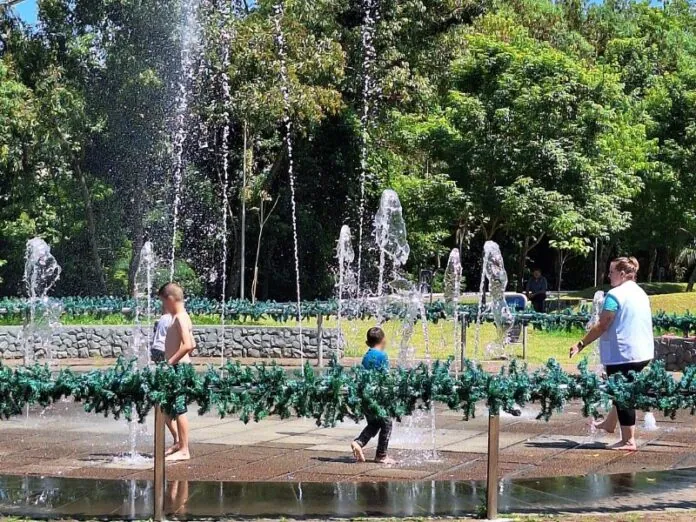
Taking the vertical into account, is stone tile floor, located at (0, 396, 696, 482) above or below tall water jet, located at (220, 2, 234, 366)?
below

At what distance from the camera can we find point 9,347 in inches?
689

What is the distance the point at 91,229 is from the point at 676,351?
18266 mm

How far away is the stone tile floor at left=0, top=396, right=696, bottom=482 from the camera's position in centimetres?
820

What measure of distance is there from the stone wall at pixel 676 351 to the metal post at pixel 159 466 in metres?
11.4

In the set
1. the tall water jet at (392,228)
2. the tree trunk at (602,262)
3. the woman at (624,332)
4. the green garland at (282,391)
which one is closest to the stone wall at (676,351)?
the woman at (624,332)

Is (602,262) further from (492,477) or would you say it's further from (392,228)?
(492,477)

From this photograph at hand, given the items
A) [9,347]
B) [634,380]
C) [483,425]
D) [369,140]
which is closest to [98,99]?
[369,140]

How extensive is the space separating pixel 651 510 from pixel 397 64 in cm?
2719

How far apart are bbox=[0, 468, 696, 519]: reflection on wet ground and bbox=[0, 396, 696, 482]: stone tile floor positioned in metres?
0.30

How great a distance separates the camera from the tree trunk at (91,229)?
2906 centimetres

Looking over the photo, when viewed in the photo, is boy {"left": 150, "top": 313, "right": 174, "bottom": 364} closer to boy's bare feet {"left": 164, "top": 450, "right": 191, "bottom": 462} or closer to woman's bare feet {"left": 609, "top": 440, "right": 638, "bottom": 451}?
boy's bare feet {"left": 164, "top": 450, "right": 191, "bottom": 462}

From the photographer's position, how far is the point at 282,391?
6.79 meters

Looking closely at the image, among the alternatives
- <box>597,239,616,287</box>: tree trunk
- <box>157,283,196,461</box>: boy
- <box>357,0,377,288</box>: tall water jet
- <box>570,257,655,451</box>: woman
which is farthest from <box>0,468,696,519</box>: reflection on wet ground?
<box>597,239,616,287</box>: tree trunk

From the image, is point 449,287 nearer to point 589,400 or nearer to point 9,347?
point 9,347
